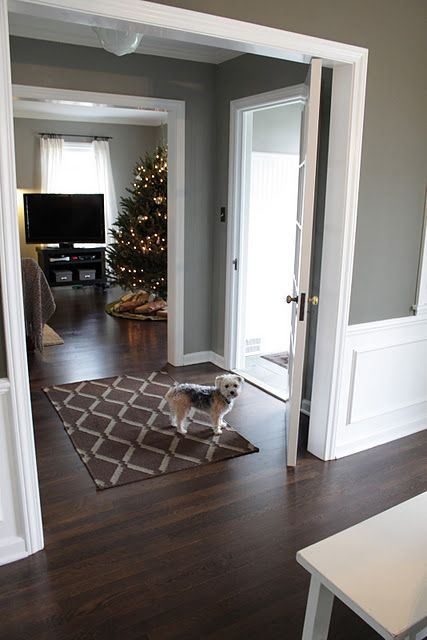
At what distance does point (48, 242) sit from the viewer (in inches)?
304

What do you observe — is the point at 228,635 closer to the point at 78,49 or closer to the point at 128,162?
the point at 78,49

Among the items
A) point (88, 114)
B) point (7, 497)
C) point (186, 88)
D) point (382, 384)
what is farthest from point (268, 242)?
point (88, 114)

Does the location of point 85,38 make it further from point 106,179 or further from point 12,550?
point 106,179

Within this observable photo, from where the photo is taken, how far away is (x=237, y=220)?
14.1 feet

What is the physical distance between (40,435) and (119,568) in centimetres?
136

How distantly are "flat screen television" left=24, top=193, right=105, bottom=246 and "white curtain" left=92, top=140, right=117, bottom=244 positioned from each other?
0.52m

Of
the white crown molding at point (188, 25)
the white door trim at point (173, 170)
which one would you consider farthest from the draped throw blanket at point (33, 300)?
the white crown molding at point (188, 25)

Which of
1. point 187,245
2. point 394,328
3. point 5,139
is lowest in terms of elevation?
point 394,328

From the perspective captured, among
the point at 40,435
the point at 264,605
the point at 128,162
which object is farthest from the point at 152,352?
the point at 128,162

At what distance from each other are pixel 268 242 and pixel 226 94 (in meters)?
1.36

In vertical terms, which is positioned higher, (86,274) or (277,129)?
(277,129)

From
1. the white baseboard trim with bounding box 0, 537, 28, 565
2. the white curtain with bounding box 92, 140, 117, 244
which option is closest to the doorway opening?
the white baseboard trim with bounding box 0, 537, 28, 565

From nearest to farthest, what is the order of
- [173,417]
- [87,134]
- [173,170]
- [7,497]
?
[7,497] → [173,417] → [173,170] → [87,134]

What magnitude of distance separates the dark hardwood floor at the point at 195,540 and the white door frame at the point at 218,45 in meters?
0.25
